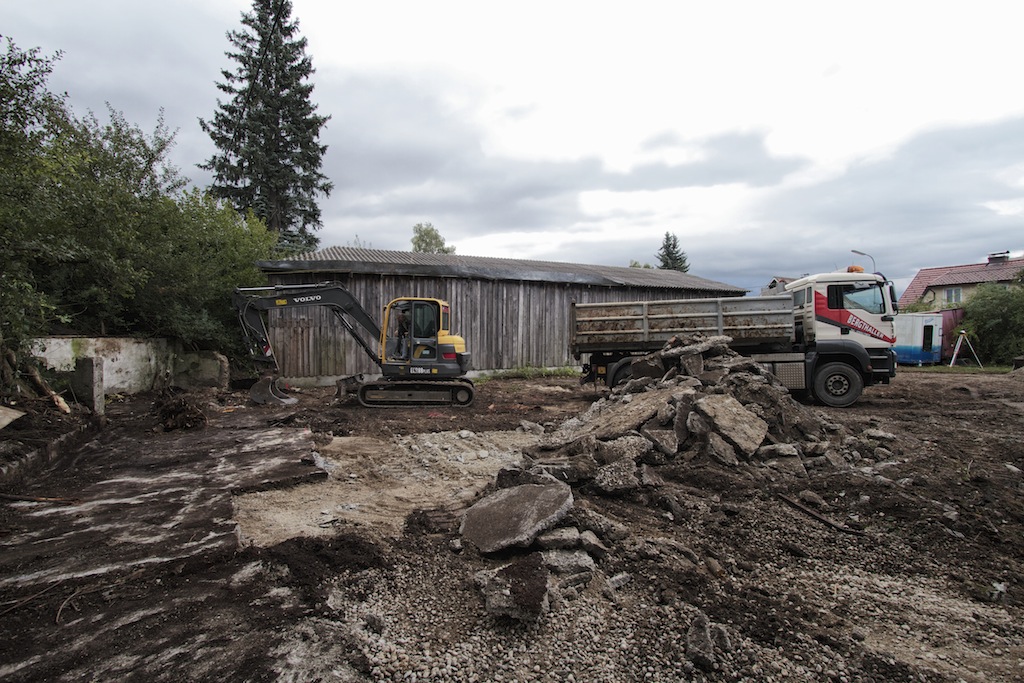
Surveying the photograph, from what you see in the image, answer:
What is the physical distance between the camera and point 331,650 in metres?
2.46

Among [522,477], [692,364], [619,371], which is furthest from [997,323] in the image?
[522,477]

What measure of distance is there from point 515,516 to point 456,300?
37.8ft

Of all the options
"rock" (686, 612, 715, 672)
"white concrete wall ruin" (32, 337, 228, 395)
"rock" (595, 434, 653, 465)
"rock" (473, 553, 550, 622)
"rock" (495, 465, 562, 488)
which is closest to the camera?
"rock" (686, 612, 715, 672)

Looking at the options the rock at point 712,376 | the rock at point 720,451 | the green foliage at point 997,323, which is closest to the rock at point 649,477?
the rock at point 720,451

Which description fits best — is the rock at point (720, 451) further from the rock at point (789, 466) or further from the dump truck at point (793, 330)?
the dump truck at point (793, 330)

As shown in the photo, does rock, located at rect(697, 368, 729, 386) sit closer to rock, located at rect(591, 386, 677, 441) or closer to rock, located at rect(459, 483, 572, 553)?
rock, located at rect(591, 386, 677, 441)

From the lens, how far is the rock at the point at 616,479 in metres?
4.49

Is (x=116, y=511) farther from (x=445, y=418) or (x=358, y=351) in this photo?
(x=358, y=351)

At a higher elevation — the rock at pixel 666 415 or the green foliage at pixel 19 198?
the green foliage at pixel 19 198

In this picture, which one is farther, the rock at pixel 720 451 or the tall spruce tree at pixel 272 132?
the tall spruce tree at pixel 272 132

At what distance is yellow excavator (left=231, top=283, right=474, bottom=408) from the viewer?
10.2 m

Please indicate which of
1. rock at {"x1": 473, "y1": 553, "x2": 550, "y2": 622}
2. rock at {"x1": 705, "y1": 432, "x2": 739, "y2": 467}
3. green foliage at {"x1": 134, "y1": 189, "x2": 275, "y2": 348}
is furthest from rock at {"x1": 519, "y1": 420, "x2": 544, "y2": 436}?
green foliage at {"x1": 134, "y1": 189, "x2": 275, "y2": 348}

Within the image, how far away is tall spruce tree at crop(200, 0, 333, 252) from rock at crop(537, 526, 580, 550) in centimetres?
2292

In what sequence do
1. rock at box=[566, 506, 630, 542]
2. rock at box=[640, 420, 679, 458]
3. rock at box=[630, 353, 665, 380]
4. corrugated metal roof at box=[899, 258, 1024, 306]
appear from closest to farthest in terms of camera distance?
rock at box=[566, 506, 630, 542]
rock at box=[640, 420, 679, 458]
rock at box=[630, 353, 665, 380]
corrugated metal roof at box=[899, 258, 1024, 306]
